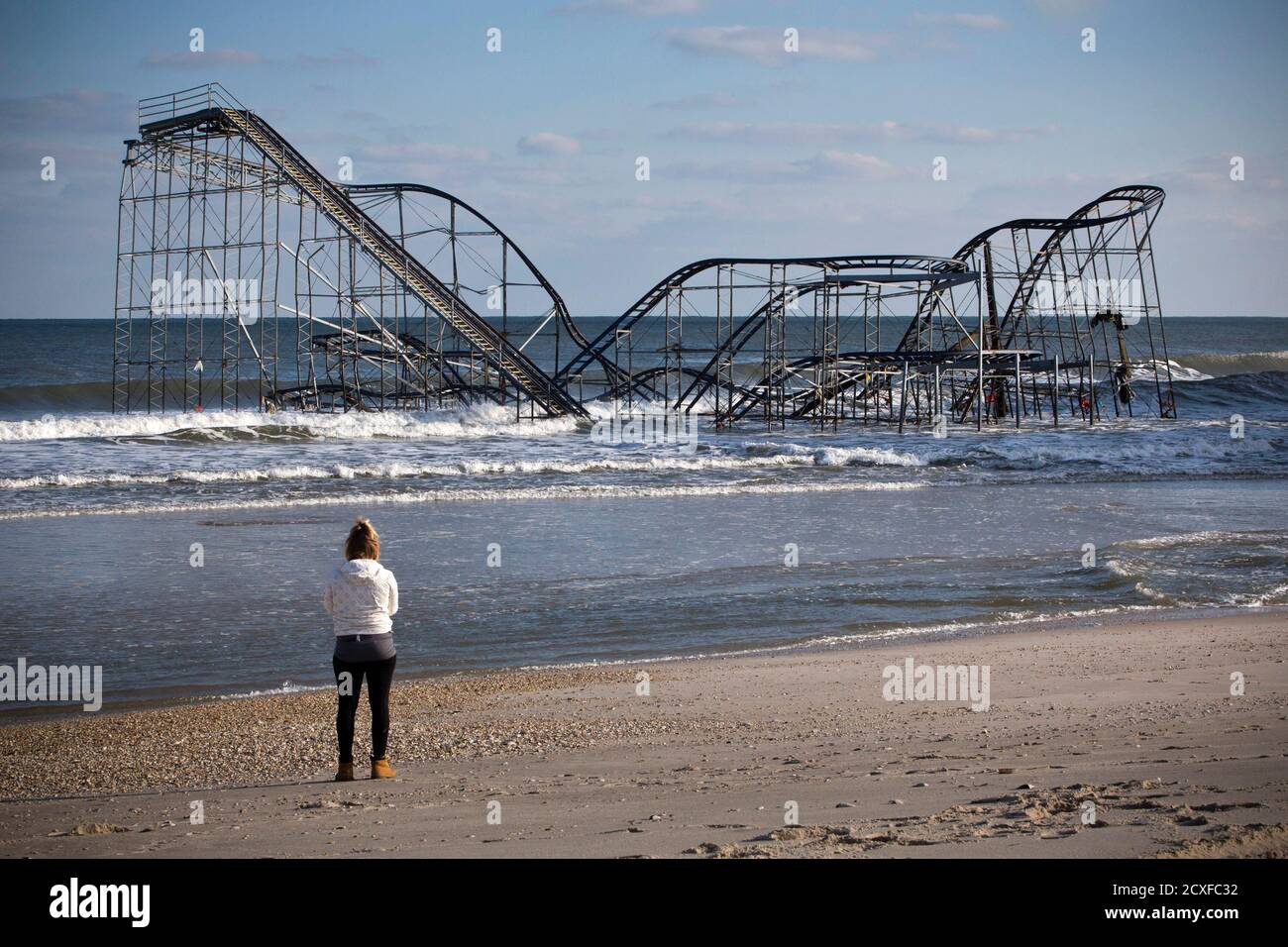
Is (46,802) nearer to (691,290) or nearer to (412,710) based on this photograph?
(412,710)

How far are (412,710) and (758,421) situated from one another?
3403cm

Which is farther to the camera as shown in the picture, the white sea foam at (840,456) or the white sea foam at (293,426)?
the white sea foam at (293,426)

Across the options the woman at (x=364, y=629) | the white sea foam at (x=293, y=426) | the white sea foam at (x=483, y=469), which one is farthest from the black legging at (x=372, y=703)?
the white sea foam at (x=293, y=426)

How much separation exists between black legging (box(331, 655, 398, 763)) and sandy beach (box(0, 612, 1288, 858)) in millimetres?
218

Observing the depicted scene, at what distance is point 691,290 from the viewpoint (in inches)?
1476

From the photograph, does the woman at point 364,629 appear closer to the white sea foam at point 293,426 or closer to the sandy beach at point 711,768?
the sandy beach at point 711,768

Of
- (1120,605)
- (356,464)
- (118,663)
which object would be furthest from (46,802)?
(356,464)

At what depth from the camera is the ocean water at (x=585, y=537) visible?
11102 mm

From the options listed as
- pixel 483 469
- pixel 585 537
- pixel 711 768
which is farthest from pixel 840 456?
pixel 711 768

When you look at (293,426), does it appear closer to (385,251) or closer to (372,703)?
(385,251)

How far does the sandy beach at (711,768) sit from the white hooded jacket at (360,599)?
782 millimetres

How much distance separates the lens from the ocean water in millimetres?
11102

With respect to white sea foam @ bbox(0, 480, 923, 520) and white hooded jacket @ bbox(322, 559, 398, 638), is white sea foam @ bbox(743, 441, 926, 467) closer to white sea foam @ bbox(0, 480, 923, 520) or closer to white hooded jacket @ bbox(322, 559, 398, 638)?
white sea foam @ bbox(0, 480, 923, 520)

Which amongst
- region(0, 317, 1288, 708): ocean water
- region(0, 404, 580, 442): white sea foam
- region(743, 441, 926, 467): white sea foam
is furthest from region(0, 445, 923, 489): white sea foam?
region(0, 404, 580, 442): white sea foam
